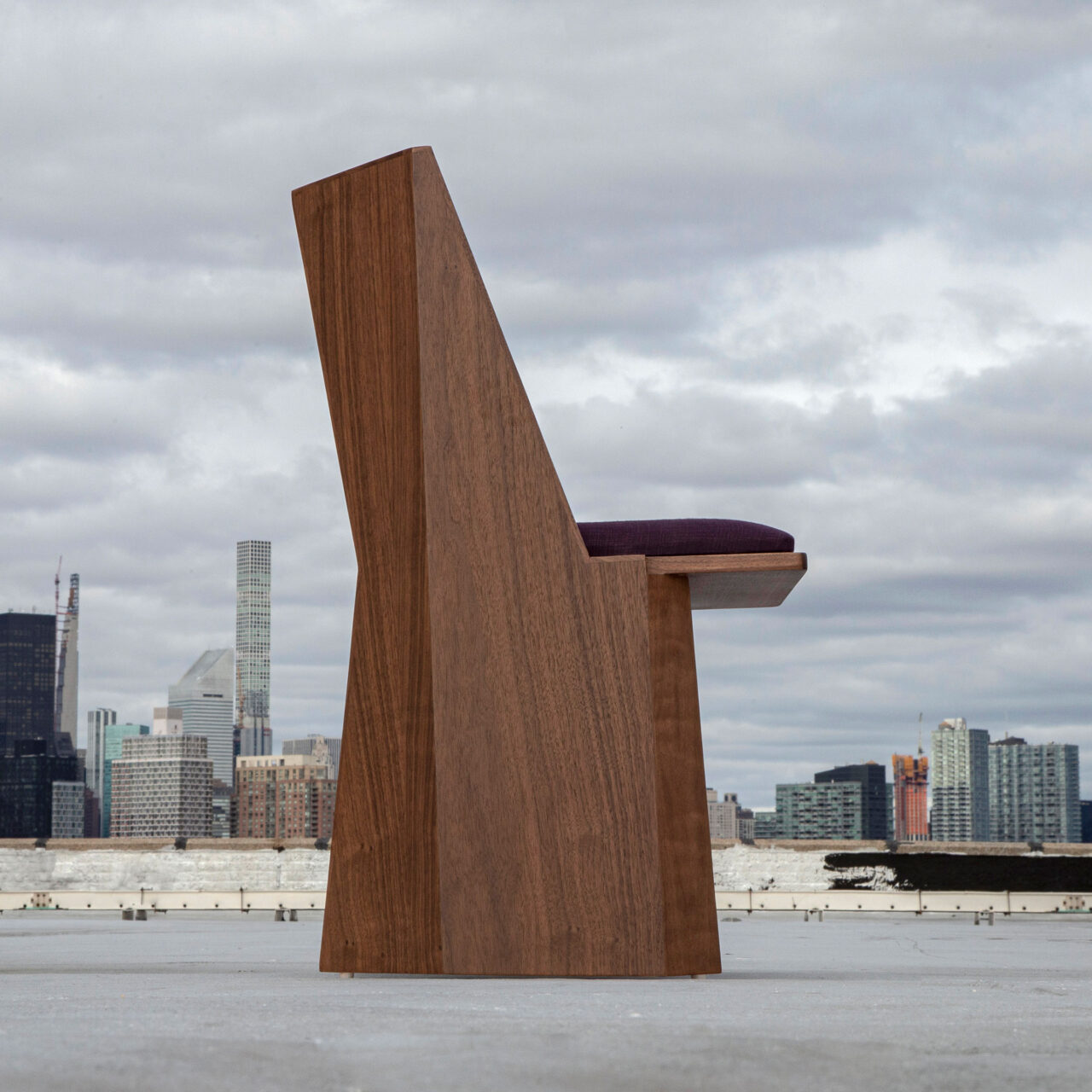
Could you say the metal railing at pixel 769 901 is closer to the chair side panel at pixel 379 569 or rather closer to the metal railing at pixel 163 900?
the metal railing at pixel 163 900

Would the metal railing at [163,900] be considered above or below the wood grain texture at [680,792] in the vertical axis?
below

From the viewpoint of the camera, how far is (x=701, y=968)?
5.99 metres

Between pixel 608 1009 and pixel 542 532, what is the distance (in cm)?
286

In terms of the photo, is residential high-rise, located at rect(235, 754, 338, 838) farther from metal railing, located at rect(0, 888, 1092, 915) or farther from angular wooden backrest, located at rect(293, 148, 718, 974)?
angular wooden backrest, located at rect(293, 148, 718, 974)

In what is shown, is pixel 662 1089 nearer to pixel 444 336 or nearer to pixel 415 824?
pixel 415 824

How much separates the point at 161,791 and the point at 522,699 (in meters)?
168

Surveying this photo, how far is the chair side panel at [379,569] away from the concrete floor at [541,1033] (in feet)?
1.20

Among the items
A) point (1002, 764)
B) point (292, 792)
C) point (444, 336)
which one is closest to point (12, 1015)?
point (444, 336)

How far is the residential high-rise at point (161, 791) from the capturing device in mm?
155375

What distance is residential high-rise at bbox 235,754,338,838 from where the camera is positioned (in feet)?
456

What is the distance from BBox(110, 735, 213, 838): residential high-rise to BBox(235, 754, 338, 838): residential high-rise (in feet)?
18.6

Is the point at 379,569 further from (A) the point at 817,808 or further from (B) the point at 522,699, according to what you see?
(A) the point at 817,808

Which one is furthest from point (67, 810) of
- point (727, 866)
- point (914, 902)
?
point (914, 902)

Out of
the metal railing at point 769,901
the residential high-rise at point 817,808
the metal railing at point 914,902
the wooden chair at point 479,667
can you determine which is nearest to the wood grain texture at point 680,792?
the wooden chair at point 479,667
